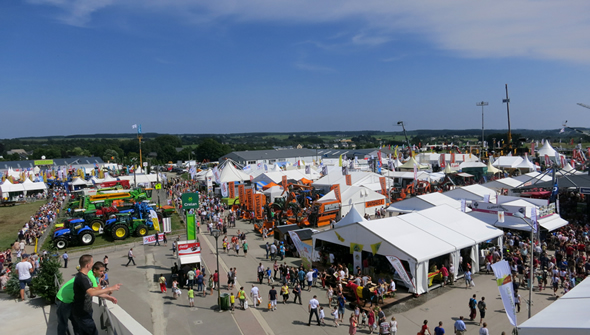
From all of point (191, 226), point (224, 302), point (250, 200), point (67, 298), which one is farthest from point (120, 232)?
point (67, 298)

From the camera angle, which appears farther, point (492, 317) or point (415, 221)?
point (415, 221)

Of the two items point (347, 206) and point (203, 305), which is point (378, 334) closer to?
point (203, 305)

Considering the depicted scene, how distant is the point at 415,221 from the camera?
15.5 meters

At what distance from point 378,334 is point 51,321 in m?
8.52

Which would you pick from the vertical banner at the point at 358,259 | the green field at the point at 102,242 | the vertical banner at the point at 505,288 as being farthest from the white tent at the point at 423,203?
the green field at the point at 102,242

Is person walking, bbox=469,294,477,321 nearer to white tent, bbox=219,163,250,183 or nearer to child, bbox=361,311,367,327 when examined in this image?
child, bbox=361,311,367,327

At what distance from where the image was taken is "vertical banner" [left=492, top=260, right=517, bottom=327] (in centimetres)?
846

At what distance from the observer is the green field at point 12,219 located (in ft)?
76.5

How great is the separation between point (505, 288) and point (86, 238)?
19609 mm

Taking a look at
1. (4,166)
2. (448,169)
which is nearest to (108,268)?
(448,169)

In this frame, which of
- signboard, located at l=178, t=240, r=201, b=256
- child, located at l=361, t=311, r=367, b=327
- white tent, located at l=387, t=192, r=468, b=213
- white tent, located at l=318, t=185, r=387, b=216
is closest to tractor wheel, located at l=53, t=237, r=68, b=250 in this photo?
signboard, located at l=178, t=240, r=201, b=256

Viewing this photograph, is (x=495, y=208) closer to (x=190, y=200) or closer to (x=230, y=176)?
(x=190, y=200)

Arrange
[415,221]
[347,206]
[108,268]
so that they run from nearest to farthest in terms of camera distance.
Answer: [415,221] → [108,268] → [347,206]

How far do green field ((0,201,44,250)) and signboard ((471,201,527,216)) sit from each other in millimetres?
25688
